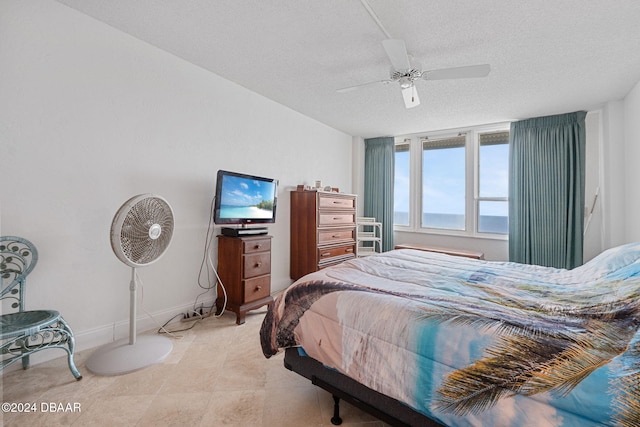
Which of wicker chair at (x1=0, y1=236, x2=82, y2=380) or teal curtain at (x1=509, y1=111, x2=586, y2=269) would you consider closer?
wicker chair at (x1=0, y1=236, x2=82, y2=380)

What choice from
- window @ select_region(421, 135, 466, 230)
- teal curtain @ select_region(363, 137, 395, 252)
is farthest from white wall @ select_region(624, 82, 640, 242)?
teal curtain @ select_region(363, 137, 395, 252)

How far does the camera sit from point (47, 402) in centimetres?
144

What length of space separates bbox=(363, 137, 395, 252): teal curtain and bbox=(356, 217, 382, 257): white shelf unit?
13cm

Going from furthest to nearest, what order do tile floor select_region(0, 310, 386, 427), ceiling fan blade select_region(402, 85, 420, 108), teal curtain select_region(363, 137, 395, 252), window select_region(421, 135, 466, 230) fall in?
teal curtain select_region(363, 137, 395, 252), window select_region(421, 135, 466, 230), ceiling fan blade select_region(402, 85, 420, 108), tile floor select_region(0, 310, 386, 427)

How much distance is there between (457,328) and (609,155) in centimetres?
391

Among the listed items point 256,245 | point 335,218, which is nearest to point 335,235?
point 335,218

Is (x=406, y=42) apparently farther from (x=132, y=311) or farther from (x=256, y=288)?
(x=132, y=311)

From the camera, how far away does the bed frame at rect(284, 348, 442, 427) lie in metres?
1.09

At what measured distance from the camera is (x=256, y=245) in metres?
2.63

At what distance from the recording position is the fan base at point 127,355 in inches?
67.0

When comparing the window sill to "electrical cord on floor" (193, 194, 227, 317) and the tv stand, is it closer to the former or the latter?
the tv stand

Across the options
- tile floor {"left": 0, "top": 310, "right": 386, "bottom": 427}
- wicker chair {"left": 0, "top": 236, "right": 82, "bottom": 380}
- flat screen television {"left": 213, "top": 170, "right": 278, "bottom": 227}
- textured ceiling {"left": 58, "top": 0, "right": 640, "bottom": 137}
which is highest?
textured ceiling {"left": 58, "top": 0, "right": 640, "bottom": 137}

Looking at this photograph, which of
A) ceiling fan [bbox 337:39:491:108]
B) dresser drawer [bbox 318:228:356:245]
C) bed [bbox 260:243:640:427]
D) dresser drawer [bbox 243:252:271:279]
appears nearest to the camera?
bed [bbox 260:243:640:427]

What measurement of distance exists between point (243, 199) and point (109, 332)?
4.93 feet
